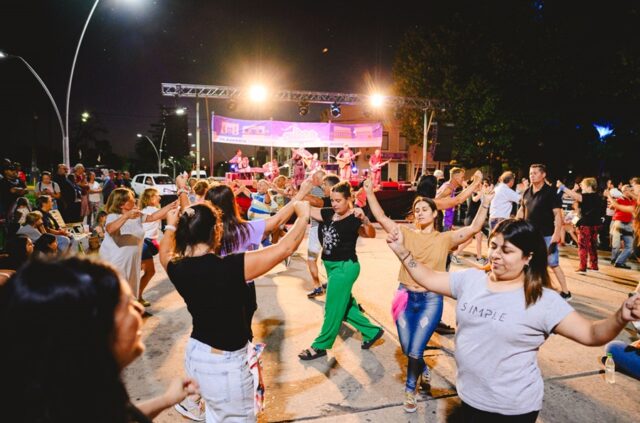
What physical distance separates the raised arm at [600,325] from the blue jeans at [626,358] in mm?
2923

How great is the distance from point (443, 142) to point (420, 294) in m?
17.4

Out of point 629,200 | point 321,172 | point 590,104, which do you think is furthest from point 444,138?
point 321,172

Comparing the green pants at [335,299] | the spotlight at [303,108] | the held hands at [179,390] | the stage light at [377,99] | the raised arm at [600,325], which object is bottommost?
the green pants at [335,299]

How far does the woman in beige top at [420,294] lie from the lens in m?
3.45

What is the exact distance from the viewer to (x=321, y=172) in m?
6.08

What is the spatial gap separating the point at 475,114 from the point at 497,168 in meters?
4.53

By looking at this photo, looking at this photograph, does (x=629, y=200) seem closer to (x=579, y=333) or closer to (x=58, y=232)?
(x=579, y=333)

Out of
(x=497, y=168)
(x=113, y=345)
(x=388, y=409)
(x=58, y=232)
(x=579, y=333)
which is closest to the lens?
(x=113, y=345)

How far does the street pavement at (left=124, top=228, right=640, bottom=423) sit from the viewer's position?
11.4ft

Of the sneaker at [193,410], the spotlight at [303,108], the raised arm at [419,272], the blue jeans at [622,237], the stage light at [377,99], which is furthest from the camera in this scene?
the spotlight at [303,108]

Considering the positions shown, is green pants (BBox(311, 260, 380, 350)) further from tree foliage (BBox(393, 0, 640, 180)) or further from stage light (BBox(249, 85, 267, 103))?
tree foliage (BBox(393, 0, 640, 180))

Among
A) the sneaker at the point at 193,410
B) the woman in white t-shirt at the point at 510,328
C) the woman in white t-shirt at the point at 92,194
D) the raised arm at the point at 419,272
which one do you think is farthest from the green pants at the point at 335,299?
the woman in white t-shirt at the point at 92,194

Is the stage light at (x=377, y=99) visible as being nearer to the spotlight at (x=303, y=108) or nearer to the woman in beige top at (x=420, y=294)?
the spotlight at (x=303, y=108)

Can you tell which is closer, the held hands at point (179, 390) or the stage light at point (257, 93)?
the held hands at point (179, 390)
